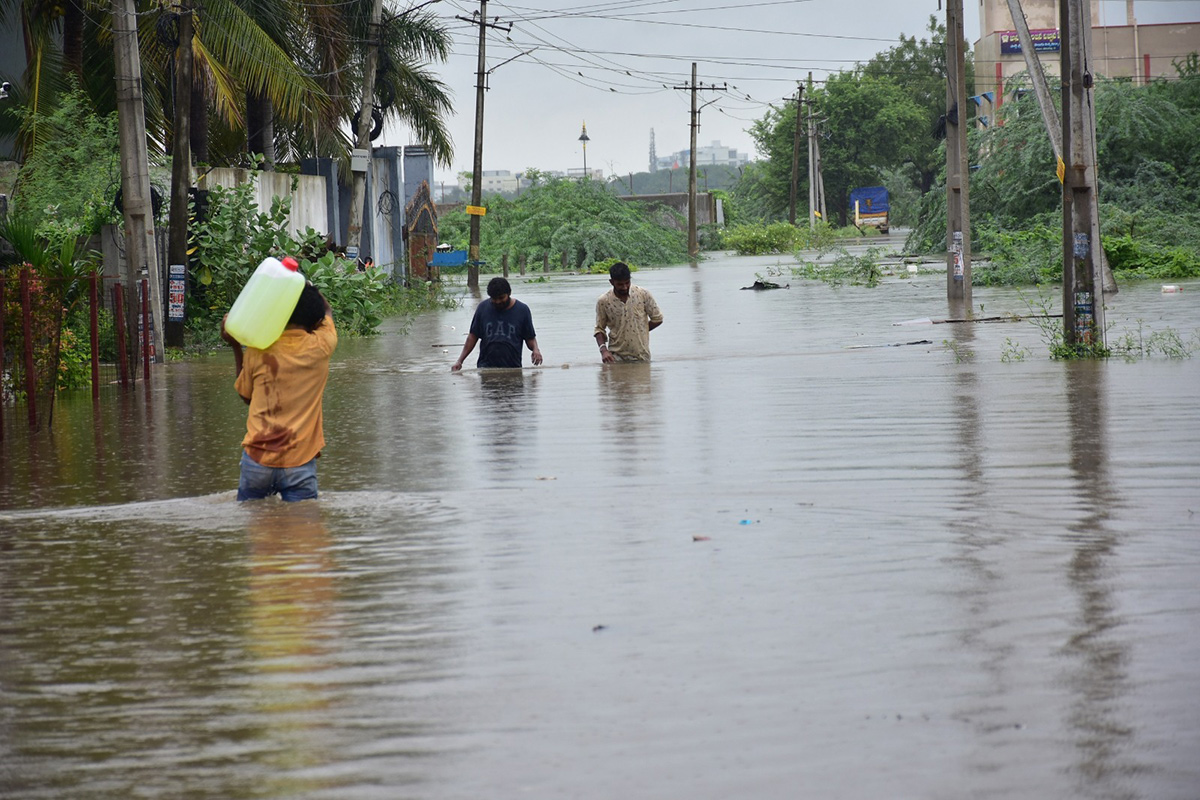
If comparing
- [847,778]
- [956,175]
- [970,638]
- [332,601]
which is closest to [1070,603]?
[970,638]

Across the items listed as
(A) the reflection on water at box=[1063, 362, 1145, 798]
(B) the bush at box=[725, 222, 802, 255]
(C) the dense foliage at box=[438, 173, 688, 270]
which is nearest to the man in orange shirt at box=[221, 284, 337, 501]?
(A) the reflection on water at box=[1063, 362, 1145, 798]

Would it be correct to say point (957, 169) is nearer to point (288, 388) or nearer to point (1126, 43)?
point (288, 388)

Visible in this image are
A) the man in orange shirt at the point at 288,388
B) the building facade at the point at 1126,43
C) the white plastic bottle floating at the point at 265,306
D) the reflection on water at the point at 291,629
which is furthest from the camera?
the building facade at the point at 1126,43

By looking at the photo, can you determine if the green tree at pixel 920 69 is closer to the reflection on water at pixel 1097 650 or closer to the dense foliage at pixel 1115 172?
the dense foliage at pixel 1115 172

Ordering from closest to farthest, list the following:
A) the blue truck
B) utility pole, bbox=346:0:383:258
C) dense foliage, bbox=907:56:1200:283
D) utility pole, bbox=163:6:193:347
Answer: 1. utility pole, bbox=163:6:193:347
2. utility pole, bbox=346:0:383:258
3. dense foliage, bbox=907:56:1200:283
4. the blue truck

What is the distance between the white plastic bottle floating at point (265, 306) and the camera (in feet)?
23.7

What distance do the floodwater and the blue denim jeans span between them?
11 centimetres

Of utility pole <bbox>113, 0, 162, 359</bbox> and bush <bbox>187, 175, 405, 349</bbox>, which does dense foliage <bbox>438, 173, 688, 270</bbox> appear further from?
utility pole <bbox>113, 0, 162, 359</bbox>

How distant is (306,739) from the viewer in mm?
4156

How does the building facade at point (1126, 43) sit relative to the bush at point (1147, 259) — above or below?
above

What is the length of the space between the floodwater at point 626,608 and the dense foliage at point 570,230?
50.7 meters

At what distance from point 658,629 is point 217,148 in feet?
94.3

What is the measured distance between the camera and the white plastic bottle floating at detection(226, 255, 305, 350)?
7.24 m

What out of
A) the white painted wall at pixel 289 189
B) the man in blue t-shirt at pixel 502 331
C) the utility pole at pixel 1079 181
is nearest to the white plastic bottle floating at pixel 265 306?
the man in blue t-shirt at pixel 502 331
